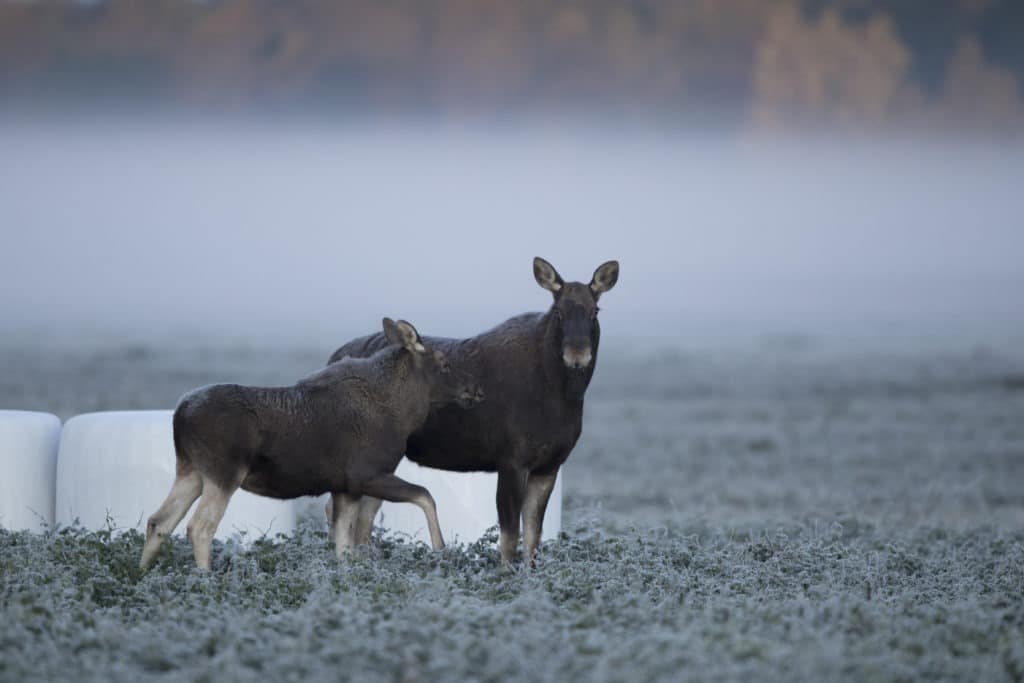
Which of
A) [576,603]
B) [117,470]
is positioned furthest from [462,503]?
[576,603]

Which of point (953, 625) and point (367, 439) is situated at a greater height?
point (367, 439)

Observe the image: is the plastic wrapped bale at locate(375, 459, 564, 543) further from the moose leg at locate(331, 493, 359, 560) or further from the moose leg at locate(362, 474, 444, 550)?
the moose leg at locate(362, 474, 444, 550)

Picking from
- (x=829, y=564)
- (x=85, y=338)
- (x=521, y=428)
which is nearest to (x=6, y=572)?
(x=521, y=428)

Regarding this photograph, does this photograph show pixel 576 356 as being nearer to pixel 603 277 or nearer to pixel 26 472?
pixel 603 277

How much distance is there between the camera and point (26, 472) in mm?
14250

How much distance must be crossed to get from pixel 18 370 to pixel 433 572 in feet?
110

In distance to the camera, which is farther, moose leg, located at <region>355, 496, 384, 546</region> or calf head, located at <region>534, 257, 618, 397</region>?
moose leg, located at <region>355, 496, 384, 546</region>

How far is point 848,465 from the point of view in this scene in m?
29.5

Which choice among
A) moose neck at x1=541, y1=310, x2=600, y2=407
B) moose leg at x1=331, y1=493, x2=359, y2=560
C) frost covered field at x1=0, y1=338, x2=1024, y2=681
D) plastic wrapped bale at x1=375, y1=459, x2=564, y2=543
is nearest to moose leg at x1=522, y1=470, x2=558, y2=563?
frost covered field at x1=0, y1=338, x2=1024, y2=681

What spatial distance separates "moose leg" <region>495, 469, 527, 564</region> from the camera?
40.4ft

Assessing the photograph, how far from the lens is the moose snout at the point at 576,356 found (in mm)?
11875

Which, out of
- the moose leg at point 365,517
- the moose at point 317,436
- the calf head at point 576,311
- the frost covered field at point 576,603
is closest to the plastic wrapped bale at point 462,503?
the frost covered field at point 576,603

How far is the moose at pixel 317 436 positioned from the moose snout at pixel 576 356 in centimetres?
92

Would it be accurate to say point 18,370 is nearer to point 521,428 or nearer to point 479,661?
point 521,428
